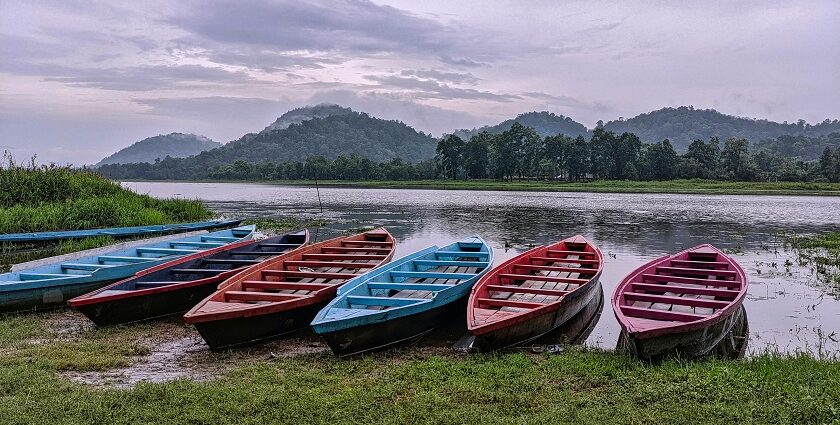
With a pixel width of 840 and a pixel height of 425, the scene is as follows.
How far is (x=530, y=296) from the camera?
35.6 ft

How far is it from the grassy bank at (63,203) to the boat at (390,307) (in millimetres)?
13391

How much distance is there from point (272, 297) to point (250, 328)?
97 cm

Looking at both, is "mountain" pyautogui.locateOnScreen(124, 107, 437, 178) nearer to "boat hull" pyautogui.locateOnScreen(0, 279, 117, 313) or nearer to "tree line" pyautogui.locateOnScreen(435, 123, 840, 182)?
"tree line" pyautogui.locateOnScreen(435, 123, 840, 182)

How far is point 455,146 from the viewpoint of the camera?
97.3 meters

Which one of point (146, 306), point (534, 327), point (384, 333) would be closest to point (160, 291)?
point (146, 306)

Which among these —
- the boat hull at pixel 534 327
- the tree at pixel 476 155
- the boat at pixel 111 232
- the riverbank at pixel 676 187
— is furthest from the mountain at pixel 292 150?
the boat hull at pixel 534 327

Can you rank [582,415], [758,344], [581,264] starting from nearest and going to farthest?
[582,415]
[758,344]
[581,264]

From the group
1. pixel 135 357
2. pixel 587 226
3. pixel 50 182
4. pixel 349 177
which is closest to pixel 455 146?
pixel 349 177

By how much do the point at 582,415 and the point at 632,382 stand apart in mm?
1261

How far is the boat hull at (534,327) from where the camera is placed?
8008 mm

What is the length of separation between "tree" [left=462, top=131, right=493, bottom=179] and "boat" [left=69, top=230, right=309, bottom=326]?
275ft

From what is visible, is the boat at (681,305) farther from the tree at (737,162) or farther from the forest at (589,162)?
the tree at (737,162)

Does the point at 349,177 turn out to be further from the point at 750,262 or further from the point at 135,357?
the point at 135,357

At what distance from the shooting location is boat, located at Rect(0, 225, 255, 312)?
32.3 ft
